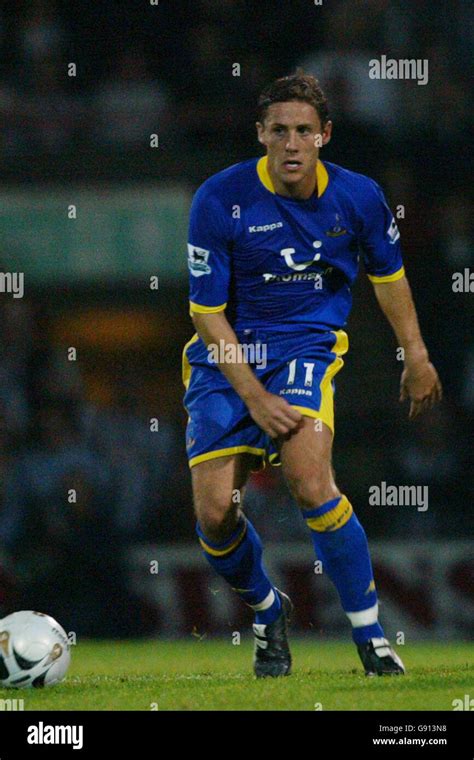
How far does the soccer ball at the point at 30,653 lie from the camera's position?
4.89 metres

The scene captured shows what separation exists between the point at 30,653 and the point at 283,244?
175 centimetres

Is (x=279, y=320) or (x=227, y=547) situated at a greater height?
(x=279, y=320)

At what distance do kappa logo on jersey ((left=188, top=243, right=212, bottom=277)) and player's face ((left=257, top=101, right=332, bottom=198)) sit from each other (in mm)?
403

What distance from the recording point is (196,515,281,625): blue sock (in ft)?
17.3

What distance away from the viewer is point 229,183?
17.0 feet

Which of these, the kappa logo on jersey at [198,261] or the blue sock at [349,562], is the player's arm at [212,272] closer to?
the kappa logo on jersey at [198,261]

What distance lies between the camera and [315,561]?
795 centimetres

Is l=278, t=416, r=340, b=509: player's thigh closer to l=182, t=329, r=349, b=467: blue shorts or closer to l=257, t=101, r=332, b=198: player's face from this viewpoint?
l=182, t=329, r=349, b=467: blue shorts

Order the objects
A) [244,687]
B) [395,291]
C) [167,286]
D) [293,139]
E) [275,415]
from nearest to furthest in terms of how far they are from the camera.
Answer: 1. [244,687]
2. [275,415]
3. [293,139]
4. [395,291]
5. [167,286]

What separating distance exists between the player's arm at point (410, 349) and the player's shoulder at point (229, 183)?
64cm

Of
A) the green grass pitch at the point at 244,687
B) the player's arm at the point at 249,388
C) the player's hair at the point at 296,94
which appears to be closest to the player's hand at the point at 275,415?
the player's arm at the point at 249,388

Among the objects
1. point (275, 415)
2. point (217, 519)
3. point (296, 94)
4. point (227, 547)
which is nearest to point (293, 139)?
point (296, 94)

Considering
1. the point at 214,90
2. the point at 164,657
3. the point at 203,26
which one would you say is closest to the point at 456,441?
the point at 164,657

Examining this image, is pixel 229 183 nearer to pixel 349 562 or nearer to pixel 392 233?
pixel 392 233
